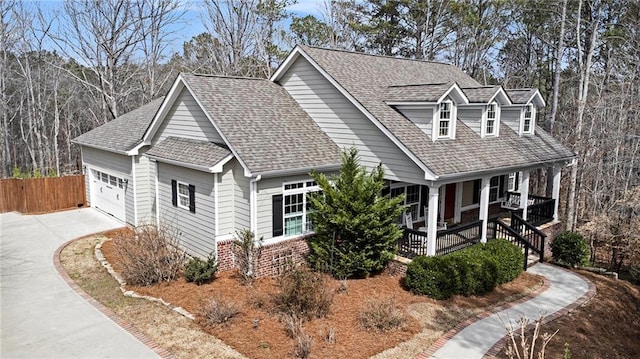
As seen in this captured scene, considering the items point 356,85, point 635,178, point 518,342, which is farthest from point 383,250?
point 635,178

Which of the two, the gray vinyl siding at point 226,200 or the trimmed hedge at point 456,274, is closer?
the trimmed hedge at point 456,274

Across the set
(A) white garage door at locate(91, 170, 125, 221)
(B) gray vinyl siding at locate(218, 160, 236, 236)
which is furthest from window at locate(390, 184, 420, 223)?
(A) white garage door at locate(91, 170, 125, 221)

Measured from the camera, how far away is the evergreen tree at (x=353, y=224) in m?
12.6

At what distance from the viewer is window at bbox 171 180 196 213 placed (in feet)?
46.1

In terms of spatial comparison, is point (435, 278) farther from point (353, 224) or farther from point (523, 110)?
point (523, 110)

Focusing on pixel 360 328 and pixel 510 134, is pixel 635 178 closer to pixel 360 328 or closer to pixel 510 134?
pixel 510 134

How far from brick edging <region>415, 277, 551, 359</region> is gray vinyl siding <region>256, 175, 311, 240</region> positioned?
5759mm

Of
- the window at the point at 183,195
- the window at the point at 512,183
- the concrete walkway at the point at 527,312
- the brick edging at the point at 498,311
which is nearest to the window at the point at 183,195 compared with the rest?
the window at the point at 183,195

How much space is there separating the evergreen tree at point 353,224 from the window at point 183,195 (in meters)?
3.82

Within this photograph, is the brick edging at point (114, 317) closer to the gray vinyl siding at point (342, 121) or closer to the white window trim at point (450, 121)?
the gray vinyl siding at point (342, 121)

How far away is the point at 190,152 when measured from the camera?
1424 centimetres

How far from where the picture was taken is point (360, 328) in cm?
983

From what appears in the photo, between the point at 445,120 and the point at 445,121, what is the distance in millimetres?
44

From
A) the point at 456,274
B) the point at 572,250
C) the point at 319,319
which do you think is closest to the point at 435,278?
the point at 456,274
